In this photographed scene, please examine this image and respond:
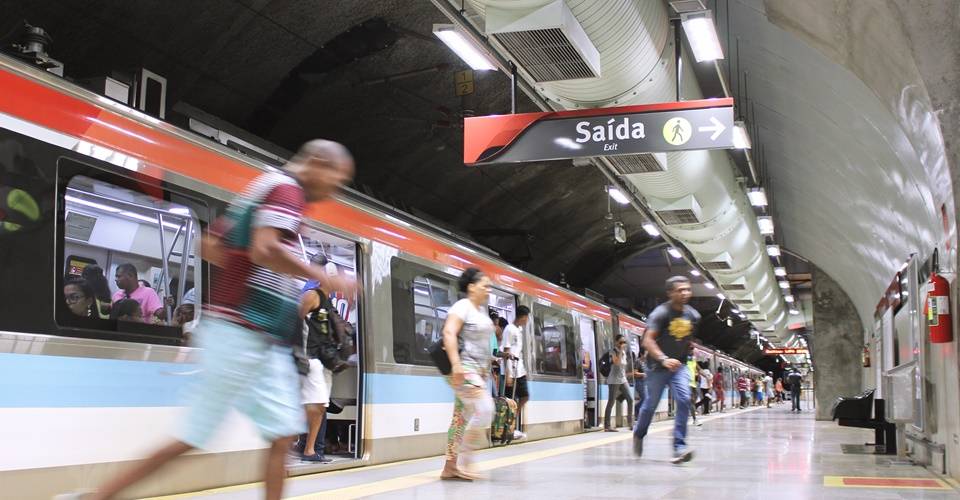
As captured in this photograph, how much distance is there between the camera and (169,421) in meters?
5.33

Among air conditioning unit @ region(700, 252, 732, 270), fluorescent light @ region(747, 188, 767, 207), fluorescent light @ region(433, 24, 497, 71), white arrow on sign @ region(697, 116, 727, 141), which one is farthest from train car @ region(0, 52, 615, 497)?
air conditioning unit @ region(700, 252, 732, 270)

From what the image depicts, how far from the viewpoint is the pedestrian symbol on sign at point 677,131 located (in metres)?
8.03

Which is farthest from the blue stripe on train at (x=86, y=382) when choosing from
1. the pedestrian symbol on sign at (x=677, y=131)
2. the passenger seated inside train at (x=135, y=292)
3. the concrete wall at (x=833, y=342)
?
the concrete wall at (x=833, y=342)

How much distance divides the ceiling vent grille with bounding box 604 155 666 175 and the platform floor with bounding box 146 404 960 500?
3.16 m

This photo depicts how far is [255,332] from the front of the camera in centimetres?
327

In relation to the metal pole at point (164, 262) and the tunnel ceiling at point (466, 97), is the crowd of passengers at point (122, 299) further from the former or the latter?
the tunnel ceiling at point (466, 97)

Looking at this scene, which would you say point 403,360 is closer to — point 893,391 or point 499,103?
point 893,391

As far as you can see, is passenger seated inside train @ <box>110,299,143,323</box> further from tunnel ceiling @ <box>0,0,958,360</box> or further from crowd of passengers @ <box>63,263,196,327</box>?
tunnel ceiling @ <box>0,0,958,360</box>

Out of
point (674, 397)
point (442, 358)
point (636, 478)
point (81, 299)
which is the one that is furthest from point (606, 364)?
point (81, 299)

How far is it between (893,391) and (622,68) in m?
4.82

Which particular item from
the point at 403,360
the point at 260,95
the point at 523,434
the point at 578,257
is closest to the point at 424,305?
the point at 403,360

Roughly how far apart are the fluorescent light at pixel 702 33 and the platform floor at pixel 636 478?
3550mm

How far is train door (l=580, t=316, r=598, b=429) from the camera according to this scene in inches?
620

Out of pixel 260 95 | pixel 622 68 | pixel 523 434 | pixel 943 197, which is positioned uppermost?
pixel 260 95
